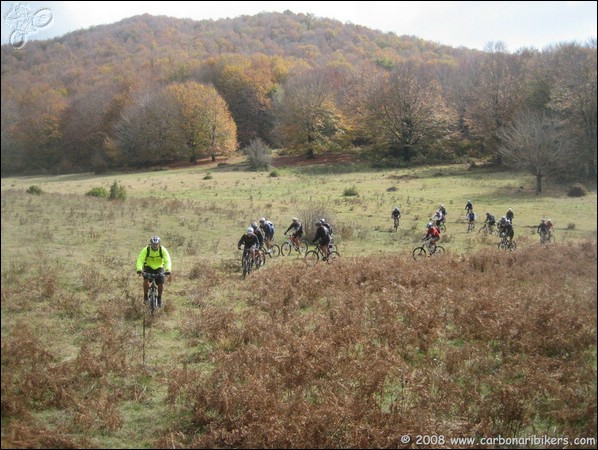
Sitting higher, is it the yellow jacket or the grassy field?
the yellow jacket

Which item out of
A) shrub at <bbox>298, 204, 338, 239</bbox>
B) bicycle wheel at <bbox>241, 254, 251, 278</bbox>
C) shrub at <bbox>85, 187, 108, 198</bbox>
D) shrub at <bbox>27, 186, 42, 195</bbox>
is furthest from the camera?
shrub at <bbox>85, 187, 108, 198</bbox>

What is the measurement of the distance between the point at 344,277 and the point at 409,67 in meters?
63.6

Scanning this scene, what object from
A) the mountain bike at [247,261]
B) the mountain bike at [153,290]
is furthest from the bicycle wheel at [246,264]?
the mountain bike at [153,290]

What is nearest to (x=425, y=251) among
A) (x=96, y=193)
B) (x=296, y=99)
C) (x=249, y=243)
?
(x=249, y=243)

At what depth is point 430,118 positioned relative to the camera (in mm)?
63469

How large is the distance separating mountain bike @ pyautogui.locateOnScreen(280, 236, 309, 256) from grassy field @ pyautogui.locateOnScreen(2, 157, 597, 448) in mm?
2876

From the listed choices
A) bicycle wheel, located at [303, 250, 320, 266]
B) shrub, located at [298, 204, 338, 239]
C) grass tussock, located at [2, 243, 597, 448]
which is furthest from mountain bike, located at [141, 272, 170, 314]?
shrub, located at [298, 204, 338, 239]

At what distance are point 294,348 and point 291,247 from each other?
570 inches

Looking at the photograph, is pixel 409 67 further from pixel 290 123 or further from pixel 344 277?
pixel 344 277

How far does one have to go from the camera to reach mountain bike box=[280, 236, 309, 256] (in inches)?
862

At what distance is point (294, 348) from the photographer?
27.9ft

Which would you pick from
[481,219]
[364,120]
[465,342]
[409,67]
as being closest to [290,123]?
[364,120]

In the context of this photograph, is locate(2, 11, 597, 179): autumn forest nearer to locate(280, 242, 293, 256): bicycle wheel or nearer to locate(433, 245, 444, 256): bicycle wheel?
locate(433, 245, 444, 256): bicycle wheel

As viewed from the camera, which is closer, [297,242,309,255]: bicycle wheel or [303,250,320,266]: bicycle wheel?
[303,250,320,266]: bicycle wheel
